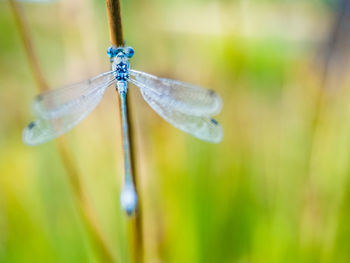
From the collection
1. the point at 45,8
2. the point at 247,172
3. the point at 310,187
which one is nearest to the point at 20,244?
the point at 247,172

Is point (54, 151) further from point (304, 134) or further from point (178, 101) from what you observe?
point (304, 134)

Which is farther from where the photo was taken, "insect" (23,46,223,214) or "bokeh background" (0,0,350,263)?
"bokeh background" (0,0,350,263)

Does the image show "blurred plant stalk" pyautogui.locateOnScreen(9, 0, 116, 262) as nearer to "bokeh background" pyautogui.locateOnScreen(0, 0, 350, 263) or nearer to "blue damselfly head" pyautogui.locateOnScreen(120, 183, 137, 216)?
"bokeh background" pyautogui.locateOnScreen(0, 0, 350, 263)

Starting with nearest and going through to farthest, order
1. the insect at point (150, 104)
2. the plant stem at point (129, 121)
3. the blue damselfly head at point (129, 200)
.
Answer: the plant stem at point (129, 121) → the blue damselfly head at point (129, 200) → the insect at point (150, 104)

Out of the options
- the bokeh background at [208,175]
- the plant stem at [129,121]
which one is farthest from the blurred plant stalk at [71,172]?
the plant stem at [129,121]

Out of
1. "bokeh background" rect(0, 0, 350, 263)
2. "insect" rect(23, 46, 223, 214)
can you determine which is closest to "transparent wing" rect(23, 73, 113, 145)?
"insect" rect(23, 46, 223, 214)

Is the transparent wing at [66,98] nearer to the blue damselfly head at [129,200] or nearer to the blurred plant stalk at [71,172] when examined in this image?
the blurred plant stalk at [71,172]
